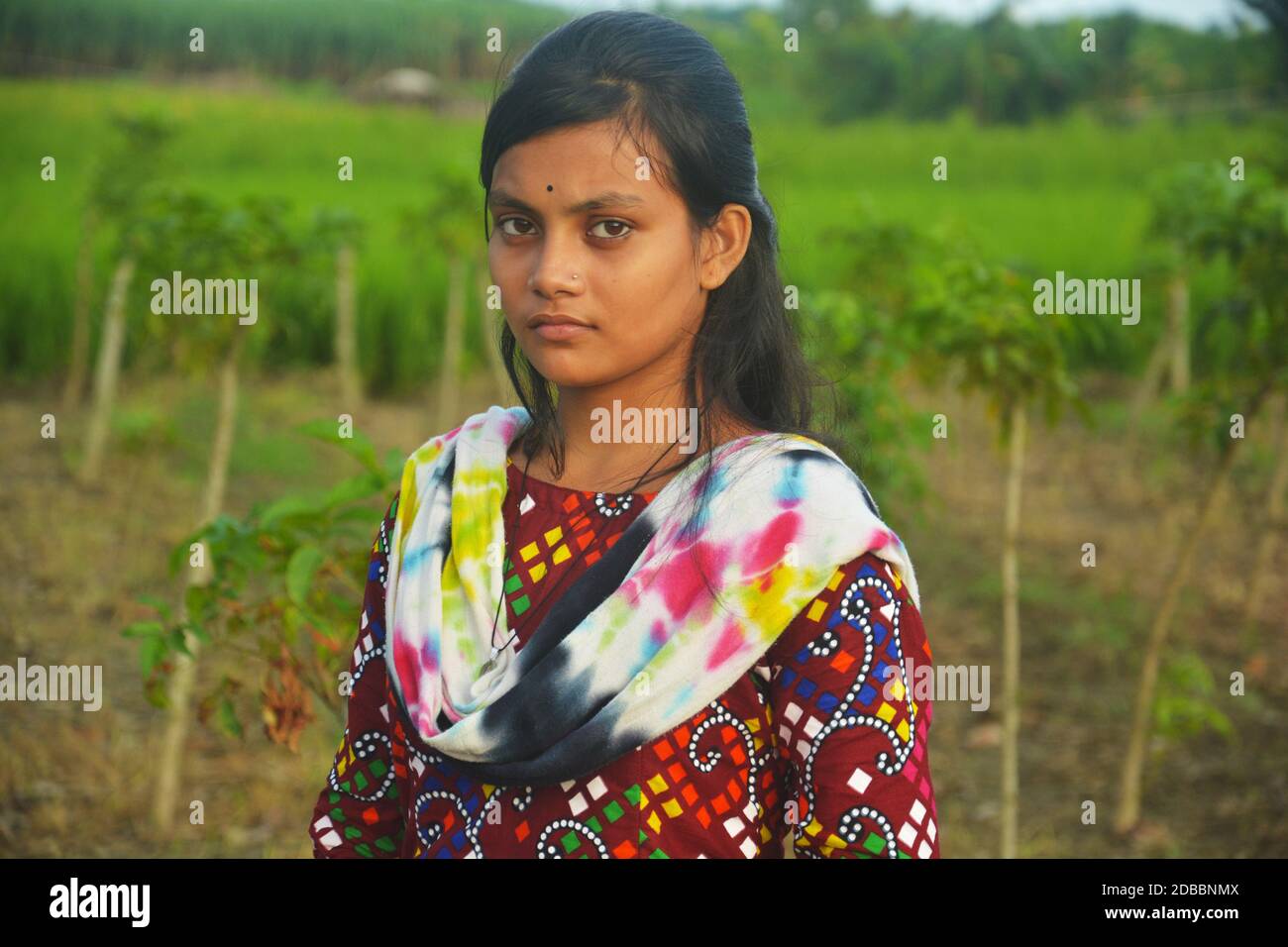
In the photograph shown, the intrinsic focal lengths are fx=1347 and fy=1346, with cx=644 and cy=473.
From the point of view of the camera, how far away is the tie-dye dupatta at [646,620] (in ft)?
4.04

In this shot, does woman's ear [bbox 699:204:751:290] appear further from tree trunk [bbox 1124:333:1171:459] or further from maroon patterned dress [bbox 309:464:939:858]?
tree trunk [bbox 1124:333:1171:459]

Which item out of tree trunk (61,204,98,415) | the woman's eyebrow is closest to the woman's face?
the woman's eyebrow

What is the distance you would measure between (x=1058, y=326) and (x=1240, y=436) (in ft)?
2.56

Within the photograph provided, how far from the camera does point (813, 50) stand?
15562mm

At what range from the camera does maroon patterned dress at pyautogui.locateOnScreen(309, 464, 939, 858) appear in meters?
1.21

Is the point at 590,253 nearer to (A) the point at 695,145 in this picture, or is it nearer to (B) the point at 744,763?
(A) the point at 695,145

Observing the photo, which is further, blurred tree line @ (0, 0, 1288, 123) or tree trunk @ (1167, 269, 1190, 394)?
blurred tree line @ (0, 0, 1288, 123)

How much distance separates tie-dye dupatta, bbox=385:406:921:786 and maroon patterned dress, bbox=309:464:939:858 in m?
0.03

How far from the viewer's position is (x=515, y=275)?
1.32 m

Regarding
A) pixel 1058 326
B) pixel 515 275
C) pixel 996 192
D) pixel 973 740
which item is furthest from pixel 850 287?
pixel 996 192

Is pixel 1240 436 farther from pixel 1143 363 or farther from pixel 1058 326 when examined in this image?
pixel 1143 363

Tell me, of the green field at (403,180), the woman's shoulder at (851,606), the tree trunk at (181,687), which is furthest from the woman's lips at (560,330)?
A: the green field at (403,180)

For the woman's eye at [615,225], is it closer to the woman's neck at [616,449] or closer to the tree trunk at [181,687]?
the woman's neck at [616,449]

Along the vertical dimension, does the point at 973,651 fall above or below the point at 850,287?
A: below
